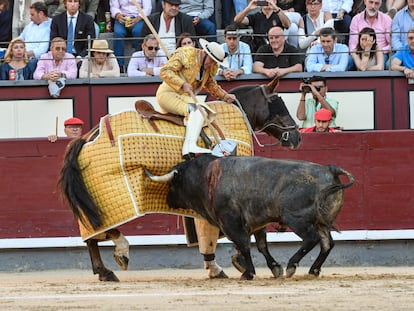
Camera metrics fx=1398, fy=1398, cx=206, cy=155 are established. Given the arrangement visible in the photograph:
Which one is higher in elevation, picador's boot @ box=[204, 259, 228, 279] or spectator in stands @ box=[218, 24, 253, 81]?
spectator in stands @ box=[218, 24, 253, 81]

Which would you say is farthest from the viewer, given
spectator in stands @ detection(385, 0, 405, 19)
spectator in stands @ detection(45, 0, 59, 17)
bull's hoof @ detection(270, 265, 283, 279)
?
spectator in stands @ detection(45, 0, 59, 17)

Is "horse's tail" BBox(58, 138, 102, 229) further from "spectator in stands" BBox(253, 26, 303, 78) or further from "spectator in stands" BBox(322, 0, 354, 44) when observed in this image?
"spectator in stands" BBox(322, 0, 354, 44)

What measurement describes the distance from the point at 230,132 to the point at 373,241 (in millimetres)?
2600

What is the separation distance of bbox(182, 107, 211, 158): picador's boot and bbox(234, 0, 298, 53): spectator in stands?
3.52 meters

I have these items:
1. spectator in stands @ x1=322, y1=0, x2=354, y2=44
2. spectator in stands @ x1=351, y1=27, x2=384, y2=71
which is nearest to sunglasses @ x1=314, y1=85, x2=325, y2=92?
spectator in stands @ x1=351, y1=27, x2=384, y2=71

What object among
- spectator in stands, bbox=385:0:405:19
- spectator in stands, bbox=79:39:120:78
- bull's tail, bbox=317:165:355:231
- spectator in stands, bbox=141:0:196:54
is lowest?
bull's tail, bbox=317:165:355:231

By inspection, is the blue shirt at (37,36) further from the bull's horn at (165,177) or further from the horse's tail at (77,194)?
the bull's horn at (165,177)

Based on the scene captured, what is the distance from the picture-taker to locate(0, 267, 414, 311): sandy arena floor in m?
8.72

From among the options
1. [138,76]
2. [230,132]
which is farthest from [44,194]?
[230,132]

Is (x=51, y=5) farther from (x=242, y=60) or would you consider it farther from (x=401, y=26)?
(x=401, y=26)

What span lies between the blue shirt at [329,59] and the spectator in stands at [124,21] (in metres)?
1.87

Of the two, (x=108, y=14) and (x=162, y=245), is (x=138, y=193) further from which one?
(x=108, y=14)

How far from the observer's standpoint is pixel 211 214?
437 inches

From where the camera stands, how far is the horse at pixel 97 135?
36.6ft
